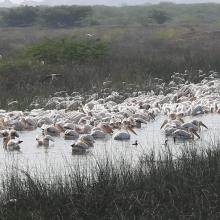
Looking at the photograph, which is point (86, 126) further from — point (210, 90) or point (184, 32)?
point (184, 32)

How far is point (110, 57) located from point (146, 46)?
7.96 metres

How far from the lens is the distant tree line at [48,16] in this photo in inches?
2330

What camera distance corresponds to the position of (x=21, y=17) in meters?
60.7

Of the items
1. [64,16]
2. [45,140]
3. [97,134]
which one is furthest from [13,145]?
[64,16]

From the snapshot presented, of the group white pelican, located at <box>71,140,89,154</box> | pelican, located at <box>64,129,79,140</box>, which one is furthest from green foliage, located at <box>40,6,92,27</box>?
white pelican, located at <box>71,140,89,154</box>

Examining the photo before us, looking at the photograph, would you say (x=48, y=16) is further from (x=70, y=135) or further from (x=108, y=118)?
(x=70, y=135)

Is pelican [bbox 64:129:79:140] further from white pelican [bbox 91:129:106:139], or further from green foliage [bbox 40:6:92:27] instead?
green foliage [bbox 40:6:92:27]


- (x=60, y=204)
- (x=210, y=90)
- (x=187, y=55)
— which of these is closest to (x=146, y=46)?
(x=187, y=55)

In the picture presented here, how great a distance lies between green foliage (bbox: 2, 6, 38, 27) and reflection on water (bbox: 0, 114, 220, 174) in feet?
155

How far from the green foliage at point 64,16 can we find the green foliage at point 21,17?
2.83ft

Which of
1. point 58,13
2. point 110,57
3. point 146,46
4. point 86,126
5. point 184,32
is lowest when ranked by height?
point 86,126

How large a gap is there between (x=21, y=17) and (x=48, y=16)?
3.02m

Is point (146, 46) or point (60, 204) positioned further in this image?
point (146, 46)

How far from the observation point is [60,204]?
7.14 m
